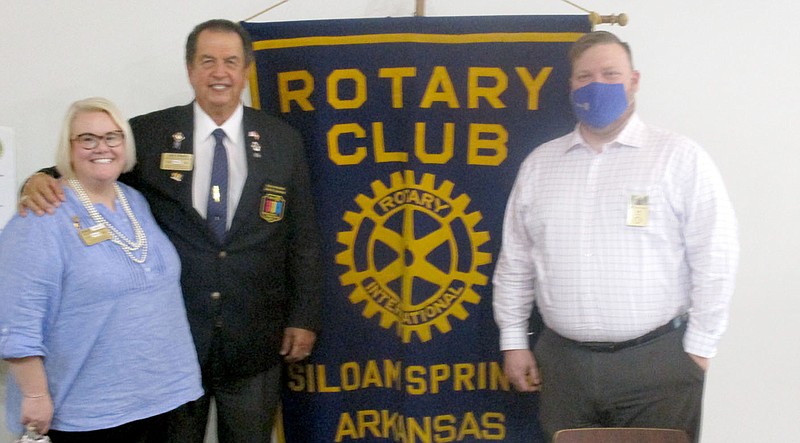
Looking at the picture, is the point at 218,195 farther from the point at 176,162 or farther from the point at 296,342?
the point at 296,342

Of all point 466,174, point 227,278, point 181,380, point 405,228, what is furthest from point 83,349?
point 466,174

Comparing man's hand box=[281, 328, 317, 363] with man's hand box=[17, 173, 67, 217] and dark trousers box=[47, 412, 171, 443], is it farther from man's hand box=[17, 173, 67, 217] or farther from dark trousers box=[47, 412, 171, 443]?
man's hand box=[17, 173, 67, 217]

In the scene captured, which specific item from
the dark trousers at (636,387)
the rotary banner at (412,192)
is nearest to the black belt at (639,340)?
the dark trousers at (636,387)

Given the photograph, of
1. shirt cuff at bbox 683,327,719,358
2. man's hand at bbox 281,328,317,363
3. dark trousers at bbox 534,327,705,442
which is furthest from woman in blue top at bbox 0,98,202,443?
shirt cuff at bbox 683,327,719,358

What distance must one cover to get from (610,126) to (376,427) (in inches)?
49.6

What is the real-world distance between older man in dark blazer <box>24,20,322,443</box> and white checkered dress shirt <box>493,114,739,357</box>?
0.75m

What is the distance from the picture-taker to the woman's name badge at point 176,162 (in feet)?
6.42

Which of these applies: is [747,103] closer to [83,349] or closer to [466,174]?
[466,174]

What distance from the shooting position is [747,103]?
2354mm

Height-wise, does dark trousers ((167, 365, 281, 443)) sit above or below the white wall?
below

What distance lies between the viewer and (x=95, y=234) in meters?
1.64

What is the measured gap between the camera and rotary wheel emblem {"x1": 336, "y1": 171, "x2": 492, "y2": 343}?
7.48 feet

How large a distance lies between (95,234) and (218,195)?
0.39 m

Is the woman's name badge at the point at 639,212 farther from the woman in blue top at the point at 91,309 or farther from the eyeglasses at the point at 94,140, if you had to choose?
the eyeglasses at the point at 94,140
